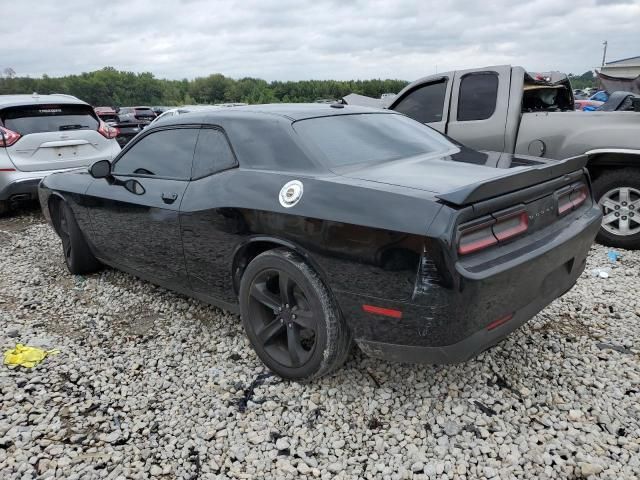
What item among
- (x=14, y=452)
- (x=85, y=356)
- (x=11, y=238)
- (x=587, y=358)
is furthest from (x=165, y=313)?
(x=11, y=238)

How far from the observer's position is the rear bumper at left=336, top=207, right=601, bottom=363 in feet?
6.72

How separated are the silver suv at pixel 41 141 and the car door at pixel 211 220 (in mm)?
4479

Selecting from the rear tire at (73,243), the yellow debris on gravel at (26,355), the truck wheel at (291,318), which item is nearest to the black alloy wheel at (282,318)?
the truck wheel at (291,318)

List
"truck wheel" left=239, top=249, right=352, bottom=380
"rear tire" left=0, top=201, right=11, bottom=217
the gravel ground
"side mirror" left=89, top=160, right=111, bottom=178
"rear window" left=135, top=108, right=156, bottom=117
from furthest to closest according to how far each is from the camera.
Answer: "rear window" left=135, top=108, right=156, bottom=117 → "rear tire" left=0, top=201, right=11, bottom=217 → "side mirror" left=89, top=160, right=111, bottom=178 → "truck wheel" left=239, top=249, right=352, bottom=380 → the gravel ground

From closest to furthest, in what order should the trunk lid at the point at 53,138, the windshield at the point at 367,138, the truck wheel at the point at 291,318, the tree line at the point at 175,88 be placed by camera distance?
the truck wheel at the point at 291,318, the windshield at the point at 367,138, the trunk lid at the point at 53,138, the tree line at the point at 175,88

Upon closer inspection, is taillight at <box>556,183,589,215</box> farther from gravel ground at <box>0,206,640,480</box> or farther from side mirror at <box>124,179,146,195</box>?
side mirror at <box>124,179,146,195</box>

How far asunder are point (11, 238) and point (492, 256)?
620cm

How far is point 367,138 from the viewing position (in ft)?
10.1

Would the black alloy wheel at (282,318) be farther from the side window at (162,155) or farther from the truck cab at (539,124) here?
the truck cab at (539,124)

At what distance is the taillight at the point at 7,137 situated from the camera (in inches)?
254

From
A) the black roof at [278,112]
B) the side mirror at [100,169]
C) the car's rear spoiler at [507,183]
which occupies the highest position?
the black roof at [278,112]

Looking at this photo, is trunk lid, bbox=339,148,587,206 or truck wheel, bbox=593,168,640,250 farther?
truck wheel, bbox=593,168,640,250

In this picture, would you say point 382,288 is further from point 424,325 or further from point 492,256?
point 492,256

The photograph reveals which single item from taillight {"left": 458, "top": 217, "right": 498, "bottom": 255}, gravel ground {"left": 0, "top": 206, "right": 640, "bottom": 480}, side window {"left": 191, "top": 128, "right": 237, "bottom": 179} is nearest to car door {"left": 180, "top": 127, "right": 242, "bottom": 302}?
side window {"left": 191, "top": 128, "right": 237, "bottom": 179}
